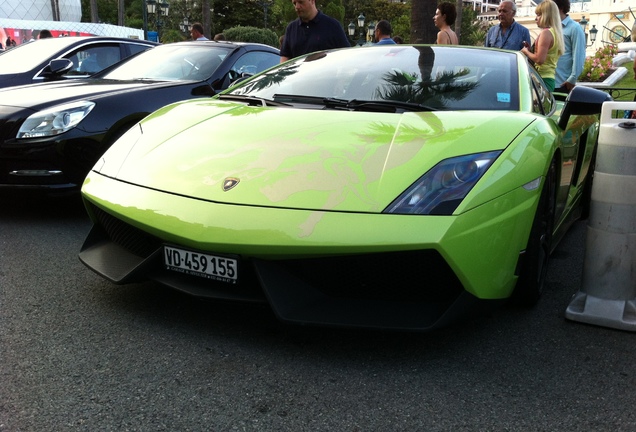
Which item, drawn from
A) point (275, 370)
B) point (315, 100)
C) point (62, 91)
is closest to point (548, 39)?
point (315, 100)

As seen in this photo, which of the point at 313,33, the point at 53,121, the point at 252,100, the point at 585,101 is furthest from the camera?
the point at 313,33

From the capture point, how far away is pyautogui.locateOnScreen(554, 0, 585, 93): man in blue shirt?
686 centimetres

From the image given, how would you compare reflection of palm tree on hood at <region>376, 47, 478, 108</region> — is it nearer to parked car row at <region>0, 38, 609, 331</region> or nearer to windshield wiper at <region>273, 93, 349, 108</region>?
parked car row at <region>0, 38, 609, 331</region>

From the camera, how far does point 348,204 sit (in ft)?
8.38

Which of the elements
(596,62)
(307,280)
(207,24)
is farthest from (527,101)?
(207,24)

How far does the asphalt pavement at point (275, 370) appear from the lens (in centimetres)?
219

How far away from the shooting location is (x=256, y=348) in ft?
8.80

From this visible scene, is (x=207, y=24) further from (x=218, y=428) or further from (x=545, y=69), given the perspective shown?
(x=218, y=428)

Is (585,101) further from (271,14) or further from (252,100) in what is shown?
(271,14)

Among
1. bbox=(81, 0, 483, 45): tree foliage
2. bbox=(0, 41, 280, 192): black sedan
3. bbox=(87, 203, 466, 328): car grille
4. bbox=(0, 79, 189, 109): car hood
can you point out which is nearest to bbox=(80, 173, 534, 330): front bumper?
bbox=(87, 203, 466, 328): car grille

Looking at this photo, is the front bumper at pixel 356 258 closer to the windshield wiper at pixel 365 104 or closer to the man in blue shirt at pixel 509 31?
the windshield wiper at pixel 365 104

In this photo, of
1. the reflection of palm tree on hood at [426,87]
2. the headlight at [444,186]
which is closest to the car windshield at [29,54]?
the reflection of palm tree on hood at [426,87]

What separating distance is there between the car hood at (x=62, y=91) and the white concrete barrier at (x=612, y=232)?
129 inches

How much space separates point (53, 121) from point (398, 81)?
231 centimetres
